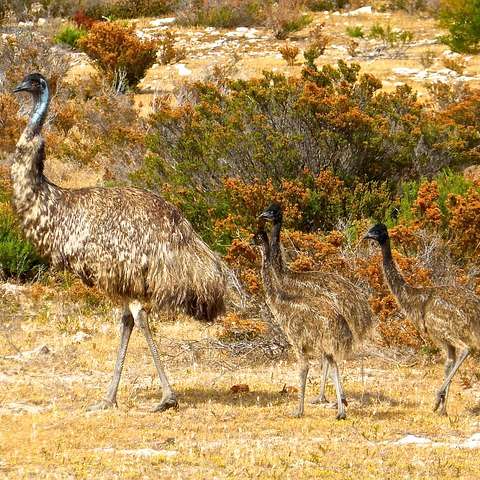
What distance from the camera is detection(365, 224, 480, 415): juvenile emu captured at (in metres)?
8.32

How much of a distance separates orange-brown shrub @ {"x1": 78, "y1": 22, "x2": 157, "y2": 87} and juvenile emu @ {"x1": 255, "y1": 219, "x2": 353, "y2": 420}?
15269 millimetres

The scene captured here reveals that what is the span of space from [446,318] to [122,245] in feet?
8.48

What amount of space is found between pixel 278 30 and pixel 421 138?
17.4 m

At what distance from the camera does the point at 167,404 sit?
8.44m

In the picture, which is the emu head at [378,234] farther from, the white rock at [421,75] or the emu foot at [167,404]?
the white rock at [421,75]

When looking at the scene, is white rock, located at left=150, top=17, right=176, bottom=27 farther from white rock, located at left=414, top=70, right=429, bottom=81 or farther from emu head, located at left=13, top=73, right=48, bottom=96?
emu head, located at left=13, top=73, right=48, bottom=96

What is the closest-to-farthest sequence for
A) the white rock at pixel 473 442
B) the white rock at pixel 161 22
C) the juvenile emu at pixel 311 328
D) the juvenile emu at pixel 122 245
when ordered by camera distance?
the white rock at pixel 473 442, the juvenile emu at pixel 311 328, the juvenile emu at pixel 122 245, the white rock at pixel 161 22

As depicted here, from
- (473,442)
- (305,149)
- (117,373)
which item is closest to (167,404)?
(117,373)

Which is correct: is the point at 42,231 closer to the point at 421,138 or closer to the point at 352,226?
the point at 352,226

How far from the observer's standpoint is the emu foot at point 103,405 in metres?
8.41

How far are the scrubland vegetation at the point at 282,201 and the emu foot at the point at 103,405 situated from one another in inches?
9.9

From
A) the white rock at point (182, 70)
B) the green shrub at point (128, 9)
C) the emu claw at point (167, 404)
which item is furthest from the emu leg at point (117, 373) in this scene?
the green shrub at point (128, 9)

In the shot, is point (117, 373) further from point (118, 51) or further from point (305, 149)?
point (118, 51)

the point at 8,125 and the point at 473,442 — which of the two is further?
the point at 8,125
